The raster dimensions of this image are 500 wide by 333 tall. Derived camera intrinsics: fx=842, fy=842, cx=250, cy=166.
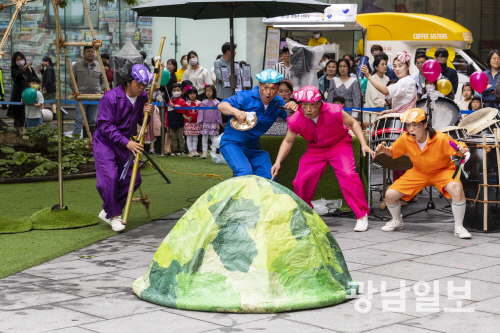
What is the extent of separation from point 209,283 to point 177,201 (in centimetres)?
Answer: 554

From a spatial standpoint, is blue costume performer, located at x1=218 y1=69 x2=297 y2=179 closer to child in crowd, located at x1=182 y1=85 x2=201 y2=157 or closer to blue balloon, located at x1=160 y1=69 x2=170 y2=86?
child in crowd, located at x1=182 y1=85 x2=201 y2=157

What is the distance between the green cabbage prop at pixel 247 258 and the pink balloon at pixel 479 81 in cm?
765

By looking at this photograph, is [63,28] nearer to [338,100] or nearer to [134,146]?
[338,100]

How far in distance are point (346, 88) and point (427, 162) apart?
4297mm

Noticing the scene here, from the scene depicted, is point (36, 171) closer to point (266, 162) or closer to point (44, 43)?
point (266, 162)

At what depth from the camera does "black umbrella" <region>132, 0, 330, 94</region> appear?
10281 mm

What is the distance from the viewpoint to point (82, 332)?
4.97 m

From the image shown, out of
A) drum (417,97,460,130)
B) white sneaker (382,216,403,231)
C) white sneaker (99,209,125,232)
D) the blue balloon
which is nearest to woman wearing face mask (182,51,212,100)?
the blue balloon

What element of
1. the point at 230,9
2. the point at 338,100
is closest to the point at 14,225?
the point at 230,9

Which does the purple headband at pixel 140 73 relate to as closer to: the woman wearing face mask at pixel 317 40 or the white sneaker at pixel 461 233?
the white sneaker at pixel 461 233

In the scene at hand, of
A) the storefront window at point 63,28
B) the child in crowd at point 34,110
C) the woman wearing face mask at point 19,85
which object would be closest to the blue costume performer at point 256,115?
the child in crowd at point 34,110

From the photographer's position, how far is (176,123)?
1636cm

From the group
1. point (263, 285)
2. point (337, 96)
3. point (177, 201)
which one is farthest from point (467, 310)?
point (337, 96)

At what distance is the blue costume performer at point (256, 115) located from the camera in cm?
890
